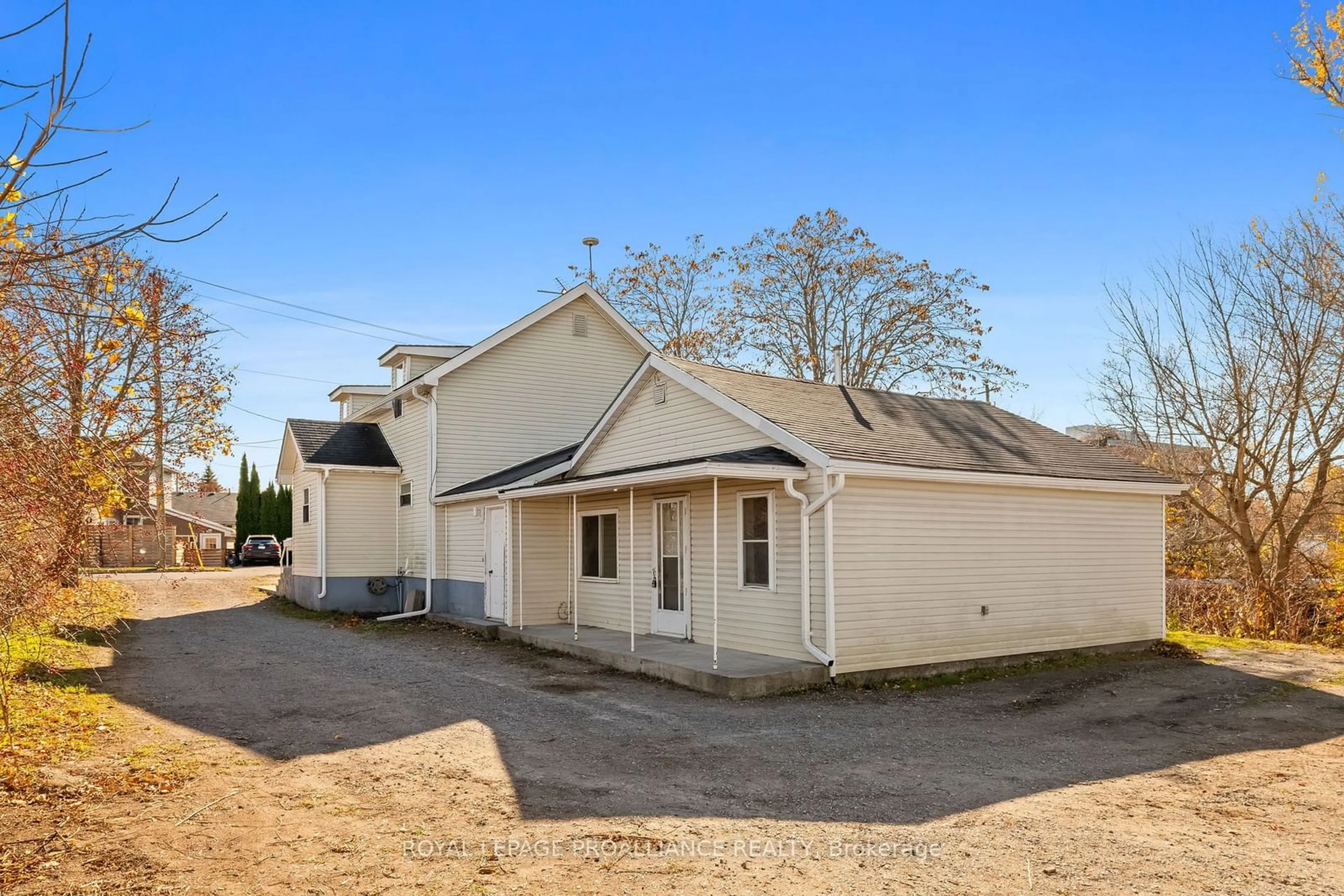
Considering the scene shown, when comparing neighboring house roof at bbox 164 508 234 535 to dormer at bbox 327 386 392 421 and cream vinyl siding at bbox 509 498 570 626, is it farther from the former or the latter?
cream vinyl siding at bbox 509 498 570 626

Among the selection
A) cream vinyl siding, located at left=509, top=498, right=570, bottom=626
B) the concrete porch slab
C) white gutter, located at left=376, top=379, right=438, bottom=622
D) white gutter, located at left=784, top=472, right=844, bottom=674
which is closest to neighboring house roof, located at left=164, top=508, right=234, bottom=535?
white gutter, located at left=376, top=379, right=438, bottom=622

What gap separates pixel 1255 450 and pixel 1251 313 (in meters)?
2.94

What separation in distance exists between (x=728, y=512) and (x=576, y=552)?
357 centimetres

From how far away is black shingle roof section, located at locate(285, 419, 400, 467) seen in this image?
2073 centimetres

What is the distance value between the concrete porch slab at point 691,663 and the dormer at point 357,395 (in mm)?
12406

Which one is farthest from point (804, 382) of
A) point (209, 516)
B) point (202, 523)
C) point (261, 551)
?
point (209, 516)

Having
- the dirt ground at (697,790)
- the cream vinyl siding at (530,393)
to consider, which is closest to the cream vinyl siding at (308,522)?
the cream vinyl siding at (530,393)

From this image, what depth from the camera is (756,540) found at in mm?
12570

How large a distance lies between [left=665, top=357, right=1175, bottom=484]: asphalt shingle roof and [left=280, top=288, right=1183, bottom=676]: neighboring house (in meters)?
0.07

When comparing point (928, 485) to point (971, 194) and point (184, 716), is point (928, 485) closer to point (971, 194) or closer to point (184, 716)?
point (971, 194)

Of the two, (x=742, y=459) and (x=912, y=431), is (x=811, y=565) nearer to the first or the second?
(x=742, y=459)

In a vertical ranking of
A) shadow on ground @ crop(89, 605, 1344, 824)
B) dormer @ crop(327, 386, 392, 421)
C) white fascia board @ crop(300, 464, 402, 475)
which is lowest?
shadow on ground @ crop(89, 605, 1344, 824)

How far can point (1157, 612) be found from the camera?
49.4ft

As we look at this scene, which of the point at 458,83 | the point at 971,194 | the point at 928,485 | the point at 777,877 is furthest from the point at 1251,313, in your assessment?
the point at 777,877
